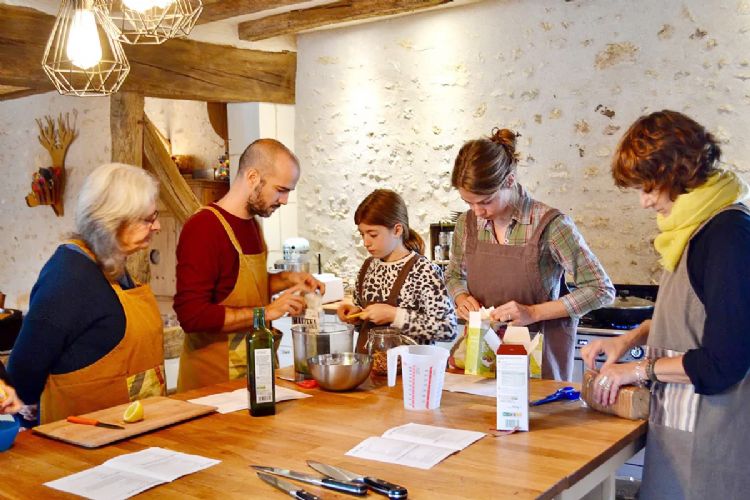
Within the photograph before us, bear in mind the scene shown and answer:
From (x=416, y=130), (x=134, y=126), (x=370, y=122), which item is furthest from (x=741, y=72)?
(x=134, y=126)

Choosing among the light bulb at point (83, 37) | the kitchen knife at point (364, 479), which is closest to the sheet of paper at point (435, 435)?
the kitchen knife at point (364, 479)

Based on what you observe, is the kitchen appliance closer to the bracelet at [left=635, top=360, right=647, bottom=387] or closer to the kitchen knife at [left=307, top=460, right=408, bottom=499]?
the bracelet at [left=635, top=360, right=647, bottom=387]

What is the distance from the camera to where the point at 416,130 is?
19.1 ft

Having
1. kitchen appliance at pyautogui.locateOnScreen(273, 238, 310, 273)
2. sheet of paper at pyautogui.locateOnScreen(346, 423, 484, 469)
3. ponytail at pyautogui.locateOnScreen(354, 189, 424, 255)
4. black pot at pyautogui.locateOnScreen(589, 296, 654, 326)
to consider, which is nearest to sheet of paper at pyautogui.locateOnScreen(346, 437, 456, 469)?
sheet of paper at pyautogui.locateOnScreen(346, 423, 484, 469)

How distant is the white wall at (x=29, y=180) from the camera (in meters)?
6.85

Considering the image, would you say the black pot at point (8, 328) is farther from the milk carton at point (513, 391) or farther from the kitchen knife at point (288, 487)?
the milk carton at point (513, 391)

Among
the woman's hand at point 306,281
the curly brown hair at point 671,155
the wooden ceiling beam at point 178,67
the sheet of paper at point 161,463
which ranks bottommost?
the sheet of paper at point 161,463

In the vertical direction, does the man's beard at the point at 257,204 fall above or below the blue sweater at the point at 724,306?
above

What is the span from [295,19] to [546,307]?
3756 mm

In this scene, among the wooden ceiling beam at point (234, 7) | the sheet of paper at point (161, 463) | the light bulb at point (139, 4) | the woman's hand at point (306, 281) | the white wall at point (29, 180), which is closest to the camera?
the sheet of paper at point (161, 463)

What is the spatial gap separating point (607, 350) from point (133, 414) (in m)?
1.34

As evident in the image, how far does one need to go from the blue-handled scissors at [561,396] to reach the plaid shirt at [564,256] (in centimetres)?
57

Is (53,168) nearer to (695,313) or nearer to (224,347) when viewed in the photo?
(224,347)

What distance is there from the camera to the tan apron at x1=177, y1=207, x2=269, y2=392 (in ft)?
10.0
